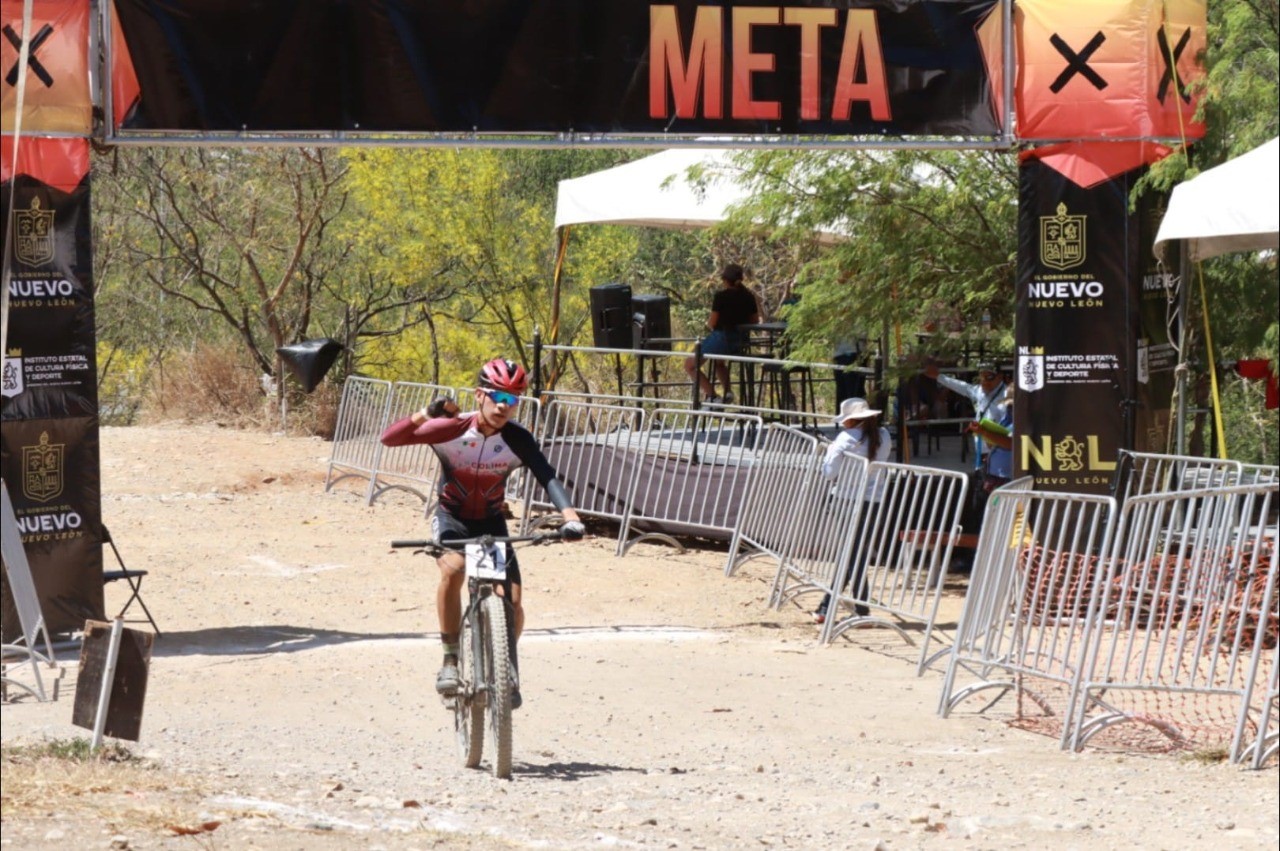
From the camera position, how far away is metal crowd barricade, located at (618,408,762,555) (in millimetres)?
15164

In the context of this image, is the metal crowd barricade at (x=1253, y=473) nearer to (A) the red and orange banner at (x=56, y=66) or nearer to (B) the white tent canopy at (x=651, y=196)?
(B) the white tent canopy at (x=651, y=196)

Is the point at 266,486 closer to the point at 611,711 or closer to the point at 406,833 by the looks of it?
the point at 611,711

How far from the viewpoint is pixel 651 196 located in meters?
17.9

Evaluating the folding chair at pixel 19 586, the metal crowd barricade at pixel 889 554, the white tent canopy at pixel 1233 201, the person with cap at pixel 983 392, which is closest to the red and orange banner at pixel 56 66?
the folding chair at pixel 19 586

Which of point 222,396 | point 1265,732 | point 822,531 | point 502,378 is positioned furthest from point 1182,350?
point 222,396

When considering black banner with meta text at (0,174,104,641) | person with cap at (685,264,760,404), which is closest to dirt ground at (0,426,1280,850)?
black banner with meta text at (0,174,104,641)

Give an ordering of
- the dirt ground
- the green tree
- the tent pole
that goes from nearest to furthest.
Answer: the dirt ground → the tent pole → the green tree

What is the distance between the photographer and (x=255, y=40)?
36.2 ft

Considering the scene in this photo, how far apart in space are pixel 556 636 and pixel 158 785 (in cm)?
517

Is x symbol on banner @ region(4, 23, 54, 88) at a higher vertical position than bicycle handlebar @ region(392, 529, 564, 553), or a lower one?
higher

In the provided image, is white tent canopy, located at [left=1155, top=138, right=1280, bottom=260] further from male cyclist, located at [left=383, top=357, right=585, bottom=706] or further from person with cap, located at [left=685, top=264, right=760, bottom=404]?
person with cap, located at [left=685, top=264, right=760, bottom=404]

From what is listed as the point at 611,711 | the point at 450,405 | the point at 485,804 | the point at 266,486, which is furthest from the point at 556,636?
the point at 266,486

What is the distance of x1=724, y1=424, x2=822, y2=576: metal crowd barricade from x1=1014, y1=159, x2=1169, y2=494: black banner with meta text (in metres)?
1.69

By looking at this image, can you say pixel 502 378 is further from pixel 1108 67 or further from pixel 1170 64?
pixel 1170 64
